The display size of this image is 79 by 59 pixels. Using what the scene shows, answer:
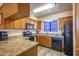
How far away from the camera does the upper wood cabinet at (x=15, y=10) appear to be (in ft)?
4.02

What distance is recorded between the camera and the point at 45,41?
1420 millimetres

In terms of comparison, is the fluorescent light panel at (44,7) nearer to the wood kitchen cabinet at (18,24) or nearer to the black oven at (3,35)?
the wood kitchen cabinet at (18,24)

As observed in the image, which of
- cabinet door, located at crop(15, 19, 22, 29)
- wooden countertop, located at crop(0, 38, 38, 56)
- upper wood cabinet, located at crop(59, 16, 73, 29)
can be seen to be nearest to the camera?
wooden countertop, located at crop(0, 38, 38, 56)

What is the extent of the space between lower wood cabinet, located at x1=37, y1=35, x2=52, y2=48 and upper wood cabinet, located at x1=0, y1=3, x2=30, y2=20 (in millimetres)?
341

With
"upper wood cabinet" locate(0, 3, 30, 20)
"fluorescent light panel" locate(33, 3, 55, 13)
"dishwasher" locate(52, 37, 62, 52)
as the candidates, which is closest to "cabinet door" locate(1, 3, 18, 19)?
"upper wood cabinet" locate(0, 3, 30, 20)

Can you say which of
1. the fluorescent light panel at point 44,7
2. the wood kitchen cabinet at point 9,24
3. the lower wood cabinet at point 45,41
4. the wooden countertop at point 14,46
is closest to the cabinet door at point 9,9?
the wood kitchen cabinet at point 9,24

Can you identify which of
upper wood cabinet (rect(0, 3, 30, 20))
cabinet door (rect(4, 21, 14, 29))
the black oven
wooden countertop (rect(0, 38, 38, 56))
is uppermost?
upper wood cabinet (rect(0, 3, 30, 20))

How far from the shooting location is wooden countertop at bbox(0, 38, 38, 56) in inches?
43.4

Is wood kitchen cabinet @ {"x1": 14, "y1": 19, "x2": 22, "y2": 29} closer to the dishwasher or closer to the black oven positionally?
the black oven

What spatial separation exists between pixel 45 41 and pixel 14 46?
0.42 meters

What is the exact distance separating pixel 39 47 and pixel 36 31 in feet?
0.79

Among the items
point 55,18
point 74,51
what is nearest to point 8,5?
point 55,18

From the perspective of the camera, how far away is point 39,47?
139 centimetres

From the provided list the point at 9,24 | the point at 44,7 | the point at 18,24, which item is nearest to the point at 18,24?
the point at 18,24
